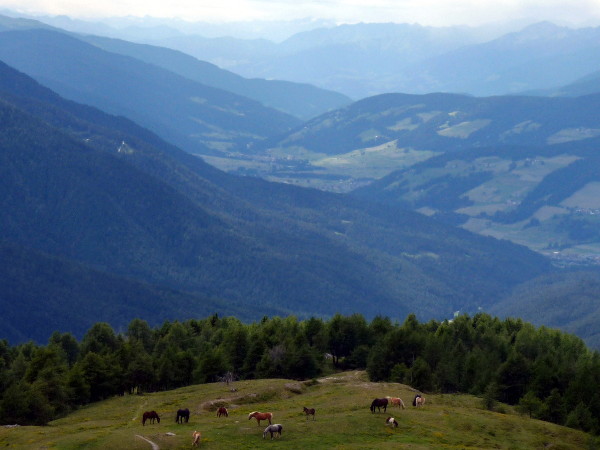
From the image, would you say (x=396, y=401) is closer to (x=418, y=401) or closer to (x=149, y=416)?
(x=418, y=401)

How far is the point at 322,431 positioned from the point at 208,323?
10300cm

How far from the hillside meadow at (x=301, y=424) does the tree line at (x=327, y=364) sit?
6424 mm

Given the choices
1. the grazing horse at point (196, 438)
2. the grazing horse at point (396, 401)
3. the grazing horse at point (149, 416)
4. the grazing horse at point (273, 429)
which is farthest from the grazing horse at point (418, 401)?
the grazing horse at point (196, 438)

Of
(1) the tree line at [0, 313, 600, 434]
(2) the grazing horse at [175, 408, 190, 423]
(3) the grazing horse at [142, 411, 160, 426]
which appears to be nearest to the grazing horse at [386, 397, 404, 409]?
(1) the tree line at [0, 313, 600, 434]

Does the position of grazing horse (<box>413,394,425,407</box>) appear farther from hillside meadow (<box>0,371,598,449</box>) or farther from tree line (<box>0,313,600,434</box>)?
tree line (<box>0,313,600,434</box>)

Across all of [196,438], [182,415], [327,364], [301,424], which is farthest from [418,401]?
[327,364]

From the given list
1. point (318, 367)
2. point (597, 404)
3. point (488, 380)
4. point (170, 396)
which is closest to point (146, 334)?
point (318, 367)

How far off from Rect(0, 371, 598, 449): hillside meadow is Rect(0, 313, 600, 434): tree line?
6.42 meters

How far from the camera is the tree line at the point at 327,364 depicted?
116 metres

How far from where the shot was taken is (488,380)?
12812 cm

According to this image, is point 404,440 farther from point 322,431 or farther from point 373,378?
point 373,378

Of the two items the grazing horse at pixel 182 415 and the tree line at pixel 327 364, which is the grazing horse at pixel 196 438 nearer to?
the grazing horse at pixel 182 415

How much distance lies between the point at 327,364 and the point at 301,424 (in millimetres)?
68336

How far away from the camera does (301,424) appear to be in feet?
285
